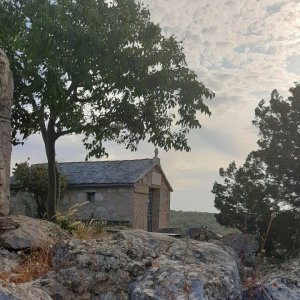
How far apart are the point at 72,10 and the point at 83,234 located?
11.8 metres

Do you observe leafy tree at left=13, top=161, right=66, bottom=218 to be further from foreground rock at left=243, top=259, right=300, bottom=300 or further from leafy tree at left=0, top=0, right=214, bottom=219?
foreground rock at left=243, top=259, right=300, bottom=300

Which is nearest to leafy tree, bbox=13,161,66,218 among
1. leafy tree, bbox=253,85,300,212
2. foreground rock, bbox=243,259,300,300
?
leafy tree, bbox=253,85,300,212

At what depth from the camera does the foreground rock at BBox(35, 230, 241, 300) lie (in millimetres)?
4555

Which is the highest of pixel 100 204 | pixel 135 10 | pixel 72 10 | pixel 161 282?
pixel 135 10

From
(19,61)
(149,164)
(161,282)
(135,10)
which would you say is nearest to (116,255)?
(161,282)

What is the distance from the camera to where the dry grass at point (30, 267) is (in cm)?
554

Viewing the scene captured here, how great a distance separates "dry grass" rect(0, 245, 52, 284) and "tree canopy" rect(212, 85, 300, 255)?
1275cm

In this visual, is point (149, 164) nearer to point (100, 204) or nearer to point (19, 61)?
point (100, 204)

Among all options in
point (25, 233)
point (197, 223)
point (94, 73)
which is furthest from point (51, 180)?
point (197, 223)

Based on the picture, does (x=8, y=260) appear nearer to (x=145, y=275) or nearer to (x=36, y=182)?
(x=145, y=275)

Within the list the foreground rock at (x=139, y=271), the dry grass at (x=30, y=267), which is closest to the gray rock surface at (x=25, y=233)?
the dry grass at (x=30, y=267)

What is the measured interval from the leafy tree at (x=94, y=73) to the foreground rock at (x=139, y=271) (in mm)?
12675

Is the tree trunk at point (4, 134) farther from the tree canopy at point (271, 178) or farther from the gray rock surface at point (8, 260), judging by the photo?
the tree canopy at point (271, 178)

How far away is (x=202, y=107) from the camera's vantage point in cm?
2114
